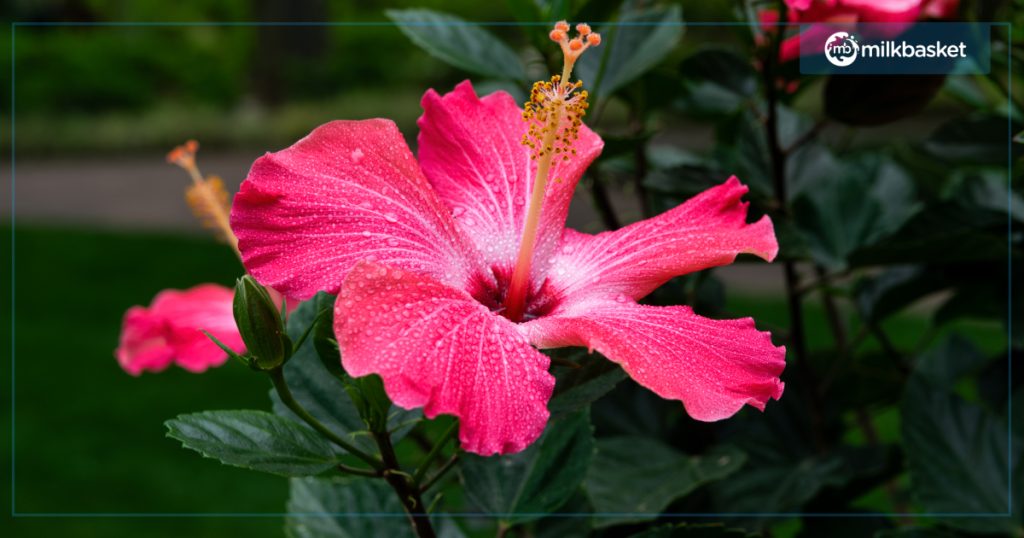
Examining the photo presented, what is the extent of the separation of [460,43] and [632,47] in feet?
0.45

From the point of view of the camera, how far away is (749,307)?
414 centimetres

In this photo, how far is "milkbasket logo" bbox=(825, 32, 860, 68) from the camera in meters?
0.67

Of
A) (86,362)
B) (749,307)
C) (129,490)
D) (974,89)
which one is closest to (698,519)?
(974,89)

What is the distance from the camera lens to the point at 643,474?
0.72 meters

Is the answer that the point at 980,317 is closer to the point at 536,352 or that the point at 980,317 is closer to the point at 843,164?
the point at 843,164

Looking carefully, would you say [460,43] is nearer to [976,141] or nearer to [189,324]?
[189,324]

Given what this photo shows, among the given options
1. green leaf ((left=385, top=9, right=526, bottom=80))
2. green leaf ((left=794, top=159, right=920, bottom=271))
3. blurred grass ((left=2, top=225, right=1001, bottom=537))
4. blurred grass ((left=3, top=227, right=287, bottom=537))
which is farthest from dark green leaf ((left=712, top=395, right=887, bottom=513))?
blurred grass ((left=3, top=227, right=287, bottom=537))

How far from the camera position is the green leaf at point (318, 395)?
560 millimetres

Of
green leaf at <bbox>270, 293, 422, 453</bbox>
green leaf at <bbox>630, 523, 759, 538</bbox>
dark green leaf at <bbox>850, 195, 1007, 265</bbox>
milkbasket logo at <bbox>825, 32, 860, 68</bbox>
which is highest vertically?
milkbasket logo at <bbox>825, 32, 860, 68</bbox>

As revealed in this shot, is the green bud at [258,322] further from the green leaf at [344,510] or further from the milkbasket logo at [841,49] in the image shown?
the milkbasket logo at [841,49]

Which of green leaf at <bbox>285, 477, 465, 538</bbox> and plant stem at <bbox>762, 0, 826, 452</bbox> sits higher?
plant stem at <bbox>762, 0, 826, 452</bbox>

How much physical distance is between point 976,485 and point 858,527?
0.31ft

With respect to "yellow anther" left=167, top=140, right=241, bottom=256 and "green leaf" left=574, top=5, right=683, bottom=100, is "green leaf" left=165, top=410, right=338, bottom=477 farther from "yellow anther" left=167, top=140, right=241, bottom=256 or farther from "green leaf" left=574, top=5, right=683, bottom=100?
"green leaf" left=574, top=5, right=683, bottom=100

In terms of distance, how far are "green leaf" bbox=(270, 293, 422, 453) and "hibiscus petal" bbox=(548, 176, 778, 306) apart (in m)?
0.12
